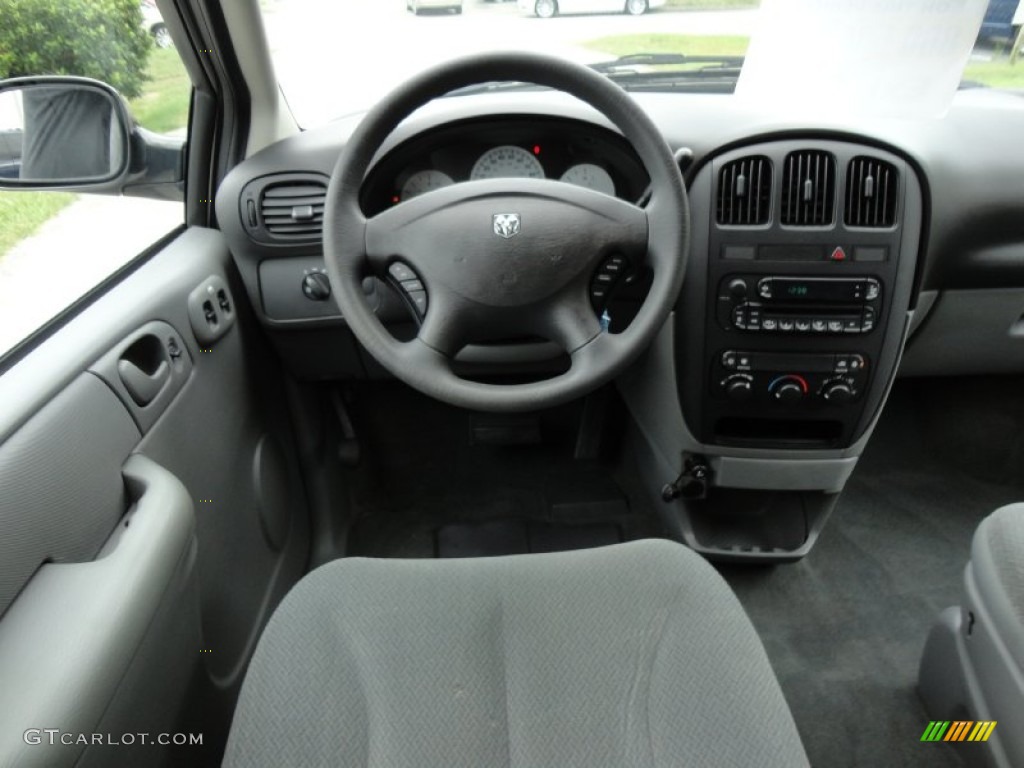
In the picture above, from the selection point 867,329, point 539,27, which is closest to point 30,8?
point 539,27

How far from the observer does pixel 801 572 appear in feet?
5.90

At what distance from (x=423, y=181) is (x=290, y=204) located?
292mm

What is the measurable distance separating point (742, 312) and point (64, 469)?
1.16m

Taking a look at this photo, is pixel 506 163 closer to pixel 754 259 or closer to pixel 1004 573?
pixel 754 259

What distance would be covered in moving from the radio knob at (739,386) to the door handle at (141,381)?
1.07 metres

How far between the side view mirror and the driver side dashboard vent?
190mm

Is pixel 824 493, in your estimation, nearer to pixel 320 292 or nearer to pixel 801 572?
pixel 801 572

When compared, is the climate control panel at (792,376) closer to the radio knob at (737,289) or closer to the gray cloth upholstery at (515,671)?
the radio knob at (737,289)

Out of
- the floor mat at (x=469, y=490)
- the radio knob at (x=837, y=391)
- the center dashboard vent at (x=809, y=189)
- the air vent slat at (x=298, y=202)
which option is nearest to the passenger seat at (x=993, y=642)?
the radio knob at (x=837, y=391)

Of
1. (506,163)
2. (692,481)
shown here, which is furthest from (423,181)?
(692,481)

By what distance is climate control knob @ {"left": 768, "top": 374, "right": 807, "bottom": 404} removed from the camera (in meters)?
1.42

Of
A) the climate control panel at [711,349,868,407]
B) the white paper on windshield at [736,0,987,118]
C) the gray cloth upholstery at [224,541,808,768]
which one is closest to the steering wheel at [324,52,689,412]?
the gray cloth upholstery at [224,541,808,768]

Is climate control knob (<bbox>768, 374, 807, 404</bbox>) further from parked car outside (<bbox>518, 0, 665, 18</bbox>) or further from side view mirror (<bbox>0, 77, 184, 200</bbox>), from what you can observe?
side view mirror (<bbox>0, 77, 184, 200</bbox>)

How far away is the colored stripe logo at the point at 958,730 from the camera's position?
1098 mm
